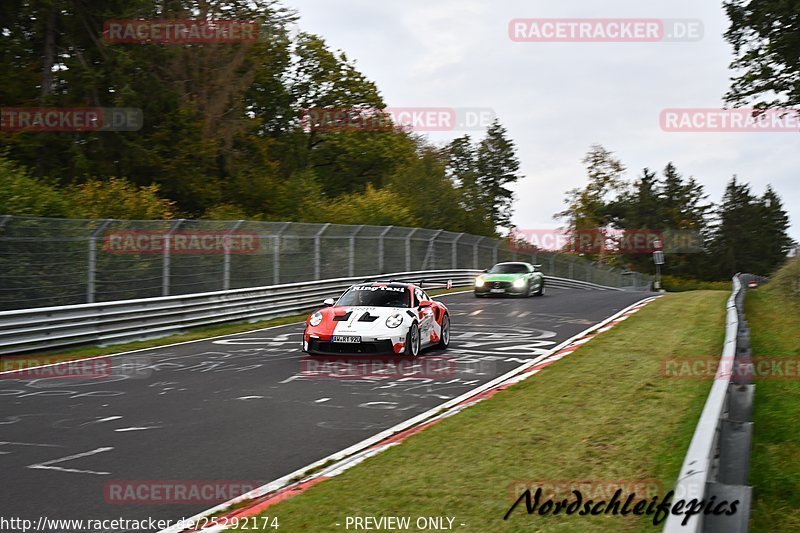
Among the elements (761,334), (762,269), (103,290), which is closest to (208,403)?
(103,290)

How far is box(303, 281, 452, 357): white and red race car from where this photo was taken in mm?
13055

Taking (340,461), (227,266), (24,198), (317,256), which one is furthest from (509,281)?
(340,461)

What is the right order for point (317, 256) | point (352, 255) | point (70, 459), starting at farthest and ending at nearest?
point (352, 255)
point (317, 256)
point (70, 459)

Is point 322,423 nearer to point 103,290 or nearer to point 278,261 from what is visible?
point 103,290

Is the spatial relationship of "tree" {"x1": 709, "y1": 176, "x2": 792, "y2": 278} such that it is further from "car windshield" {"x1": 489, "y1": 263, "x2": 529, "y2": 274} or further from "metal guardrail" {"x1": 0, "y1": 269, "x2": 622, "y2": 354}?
"metal guardrail" {"x1": 0, "y1": 269, "x2": 622, "y2": 354}

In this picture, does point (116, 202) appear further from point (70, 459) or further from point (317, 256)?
point (70, 459)

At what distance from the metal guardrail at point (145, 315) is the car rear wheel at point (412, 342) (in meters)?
6.27

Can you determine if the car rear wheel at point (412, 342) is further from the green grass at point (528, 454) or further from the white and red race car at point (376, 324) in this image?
the green grass at point (528, 454)

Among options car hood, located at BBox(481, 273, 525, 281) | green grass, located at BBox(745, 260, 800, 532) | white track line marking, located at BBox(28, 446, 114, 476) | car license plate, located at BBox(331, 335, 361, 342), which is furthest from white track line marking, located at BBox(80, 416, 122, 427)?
car hood, located at BBox(481, 273, 525, 281)

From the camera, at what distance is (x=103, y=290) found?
16.6 m

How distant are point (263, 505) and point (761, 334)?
1122cm

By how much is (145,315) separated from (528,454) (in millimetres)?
12088

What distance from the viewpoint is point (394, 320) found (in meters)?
13.4

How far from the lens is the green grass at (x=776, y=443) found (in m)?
5.45
